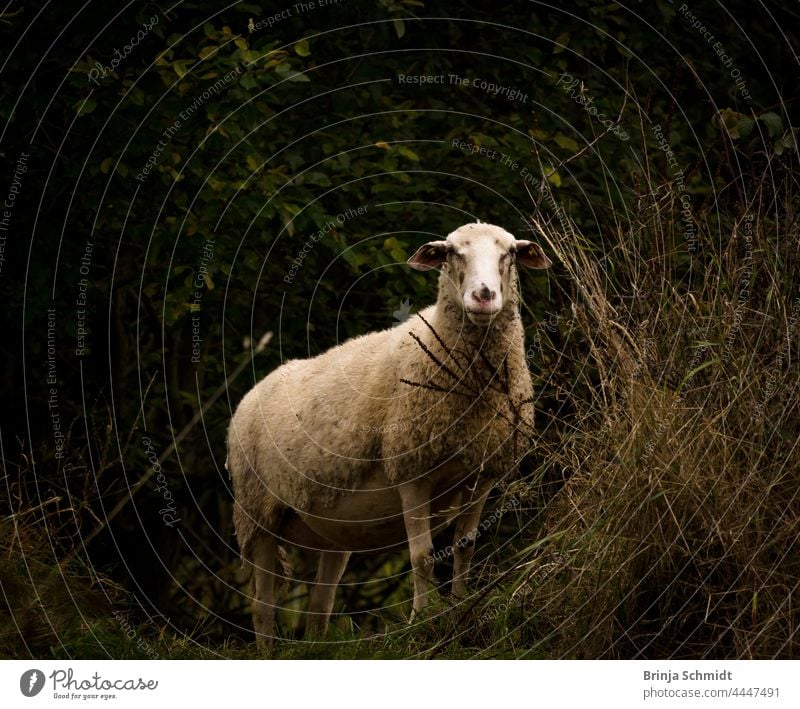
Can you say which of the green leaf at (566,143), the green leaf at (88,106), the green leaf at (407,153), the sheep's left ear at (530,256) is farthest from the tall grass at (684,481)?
the green leaf at (88,106)

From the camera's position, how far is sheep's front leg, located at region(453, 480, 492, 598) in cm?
659

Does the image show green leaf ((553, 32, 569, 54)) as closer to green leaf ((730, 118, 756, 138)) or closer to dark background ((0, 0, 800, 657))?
dark background ((0, 0, 800, 657))

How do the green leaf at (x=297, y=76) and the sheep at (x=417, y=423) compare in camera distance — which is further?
the green leaf at (x=297, y=76)

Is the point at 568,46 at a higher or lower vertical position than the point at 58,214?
higher

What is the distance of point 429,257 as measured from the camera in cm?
688

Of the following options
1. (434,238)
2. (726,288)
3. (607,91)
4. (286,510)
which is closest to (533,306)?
(434,238)

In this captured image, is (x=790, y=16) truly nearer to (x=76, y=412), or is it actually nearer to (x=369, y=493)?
(x=369, y=493)

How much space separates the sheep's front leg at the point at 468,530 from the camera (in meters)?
6.59

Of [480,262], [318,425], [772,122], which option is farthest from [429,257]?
[772,122]

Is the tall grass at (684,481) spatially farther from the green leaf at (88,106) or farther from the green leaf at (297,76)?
the green leaf at (88,106)


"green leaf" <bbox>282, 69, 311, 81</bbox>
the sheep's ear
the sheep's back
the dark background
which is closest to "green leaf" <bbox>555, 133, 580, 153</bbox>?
the dark background

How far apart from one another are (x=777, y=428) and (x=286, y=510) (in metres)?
3.66

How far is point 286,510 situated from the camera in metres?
7.93

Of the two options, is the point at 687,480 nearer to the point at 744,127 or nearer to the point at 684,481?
the point at 684,481
